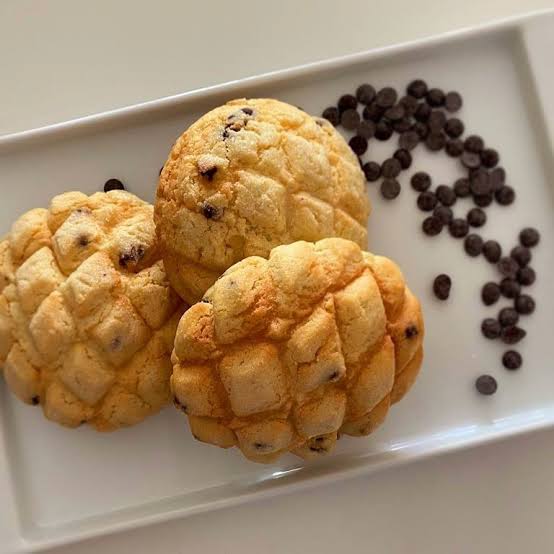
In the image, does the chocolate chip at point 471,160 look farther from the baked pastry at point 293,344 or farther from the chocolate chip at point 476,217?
the baked pastry at point 293,344

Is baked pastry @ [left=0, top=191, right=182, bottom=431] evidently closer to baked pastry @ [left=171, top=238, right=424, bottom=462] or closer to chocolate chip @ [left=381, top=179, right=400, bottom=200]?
baked pastry @ [left=171, top=238, right=424, bottom=462]

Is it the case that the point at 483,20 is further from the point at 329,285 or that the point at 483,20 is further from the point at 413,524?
the point at 413,524

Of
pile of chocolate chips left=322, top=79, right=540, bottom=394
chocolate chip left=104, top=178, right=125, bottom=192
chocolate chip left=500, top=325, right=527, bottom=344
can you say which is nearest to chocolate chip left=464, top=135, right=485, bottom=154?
pile of chocolate chips left=322, top=79, right=540, bottom=394

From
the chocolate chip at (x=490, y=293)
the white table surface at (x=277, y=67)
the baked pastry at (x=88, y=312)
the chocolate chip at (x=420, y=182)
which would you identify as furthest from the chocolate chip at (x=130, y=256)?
the chocolate chip at (x=490, y=293)

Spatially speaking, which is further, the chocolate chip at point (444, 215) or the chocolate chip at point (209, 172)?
the chocolate chip at point (444, 215)

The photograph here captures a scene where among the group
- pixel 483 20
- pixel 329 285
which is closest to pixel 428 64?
pixel 483 20
